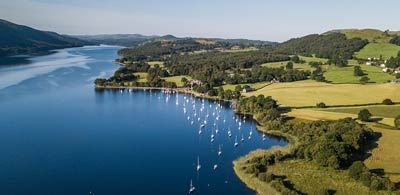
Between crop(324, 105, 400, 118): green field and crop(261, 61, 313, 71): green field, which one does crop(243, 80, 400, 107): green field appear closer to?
crop(324, 105, 400, 118): green field

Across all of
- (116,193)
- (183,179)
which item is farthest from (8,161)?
(183,179)

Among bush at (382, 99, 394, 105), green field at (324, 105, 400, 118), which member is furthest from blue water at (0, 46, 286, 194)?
bush at (382, 99, 394, 105)

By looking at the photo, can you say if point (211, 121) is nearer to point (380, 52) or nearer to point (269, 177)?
point (269, 177)

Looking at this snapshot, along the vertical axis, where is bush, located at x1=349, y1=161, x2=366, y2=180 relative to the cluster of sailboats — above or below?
above

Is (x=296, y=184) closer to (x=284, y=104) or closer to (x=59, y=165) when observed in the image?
(x=59, y=165)

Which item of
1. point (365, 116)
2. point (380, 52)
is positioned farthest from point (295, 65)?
point (365, 116)

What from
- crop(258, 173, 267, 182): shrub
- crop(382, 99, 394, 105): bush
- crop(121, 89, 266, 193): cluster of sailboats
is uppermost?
crop(382, 99, 394, 105): bush

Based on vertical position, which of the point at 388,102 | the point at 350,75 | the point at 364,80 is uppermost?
the point at 364,80
